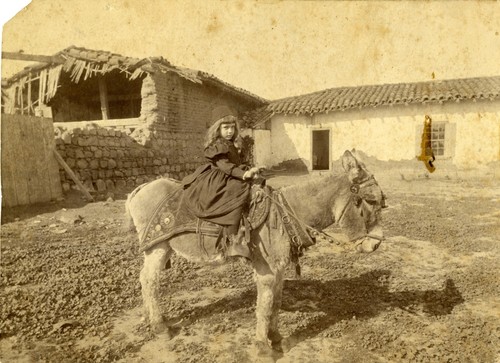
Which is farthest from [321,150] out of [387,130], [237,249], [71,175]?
[237,249]

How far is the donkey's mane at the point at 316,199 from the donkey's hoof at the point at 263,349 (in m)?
1.21

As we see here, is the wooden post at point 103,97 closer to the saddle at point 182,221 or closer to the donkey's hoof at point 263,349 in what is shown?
the saddle at point 182,221

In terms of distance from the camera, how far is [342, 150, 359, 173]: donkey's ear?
2.77m

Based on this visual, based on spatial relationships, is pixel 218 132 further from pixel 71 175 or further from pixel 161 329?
pixel 71 175

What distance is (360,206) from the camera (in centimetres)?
283

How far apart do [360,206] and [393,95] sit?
11.0 meters

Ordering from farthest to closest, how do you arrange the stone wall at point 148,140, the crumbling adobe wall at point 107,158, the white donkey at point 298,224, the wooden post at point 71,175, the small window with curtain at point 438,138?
the small window with curtain at point 438,138, the stone wall at point 148,140, the crumbling adobe wall at point 107,158, the wooden post at point 71,175, the white donkey at point 298,224

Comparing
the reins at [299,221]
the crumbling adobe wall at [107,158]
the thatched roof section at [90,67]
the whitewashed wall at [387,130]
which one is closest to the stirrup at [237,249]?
the reins at [299,221]

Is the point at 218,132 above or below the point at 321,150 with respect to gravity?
above

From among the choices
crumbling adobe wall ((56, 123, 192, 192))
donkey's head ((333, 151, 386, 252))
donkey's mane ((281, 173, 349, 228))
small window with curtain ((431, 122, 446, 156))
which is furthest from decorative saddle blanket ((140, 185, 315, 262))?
small window with curtain ((431, 122, 446, 156))

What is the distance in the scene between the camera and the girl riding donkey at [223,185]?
2.86 metres

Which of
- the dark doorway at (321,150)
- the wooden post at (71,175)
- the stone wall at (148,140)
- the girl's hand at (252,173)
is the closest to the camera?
the girl's hand at (252,173)

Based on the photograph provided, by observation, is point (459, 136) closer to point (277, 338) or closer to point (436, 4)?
point (436, 4)

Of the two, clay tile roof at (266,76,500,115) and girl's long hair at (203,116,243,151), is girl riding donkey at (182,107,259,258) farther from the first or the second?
clay tile roof at (266,76,500,115)
